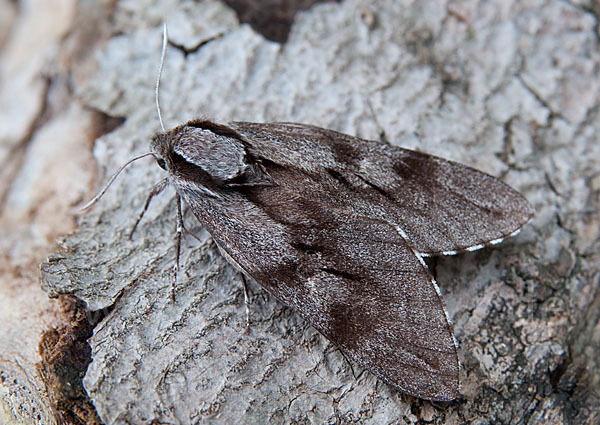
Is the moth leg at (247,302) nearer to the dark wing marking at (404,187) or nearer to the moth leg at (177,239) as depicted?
the moth leg at (177,239)

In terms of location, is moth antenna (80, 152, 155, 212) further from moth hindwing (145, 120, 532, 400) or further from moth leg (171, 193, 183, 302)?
moth leg (171, 193, 183, 302)

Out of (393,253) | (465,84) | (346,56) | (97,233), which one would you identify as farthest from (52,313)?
(465,84)

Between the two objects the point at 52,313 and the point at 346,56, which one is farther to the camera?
the point at 346,56

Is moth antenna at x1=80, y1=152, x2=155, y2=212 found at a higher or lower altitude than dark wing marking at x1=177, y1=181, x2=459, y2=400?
higher

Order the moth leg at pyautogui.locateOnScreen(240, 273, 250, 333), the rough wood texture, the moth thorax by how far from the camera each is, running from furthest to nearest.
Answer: the moth thorax, the moth leg at pyautogui.locateOnScreen(240, 273, 250, 333), the rough wood texture

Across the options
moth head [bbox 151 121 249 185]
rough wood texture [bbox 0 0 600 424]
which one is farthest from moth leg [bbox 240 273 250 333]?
moth head [bbox 151 121 249 185]

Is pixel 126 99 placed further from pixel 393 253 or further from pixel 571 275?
pixel 571 275

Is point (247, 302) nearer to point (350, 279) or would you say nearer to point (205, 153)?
point (350, 279)
